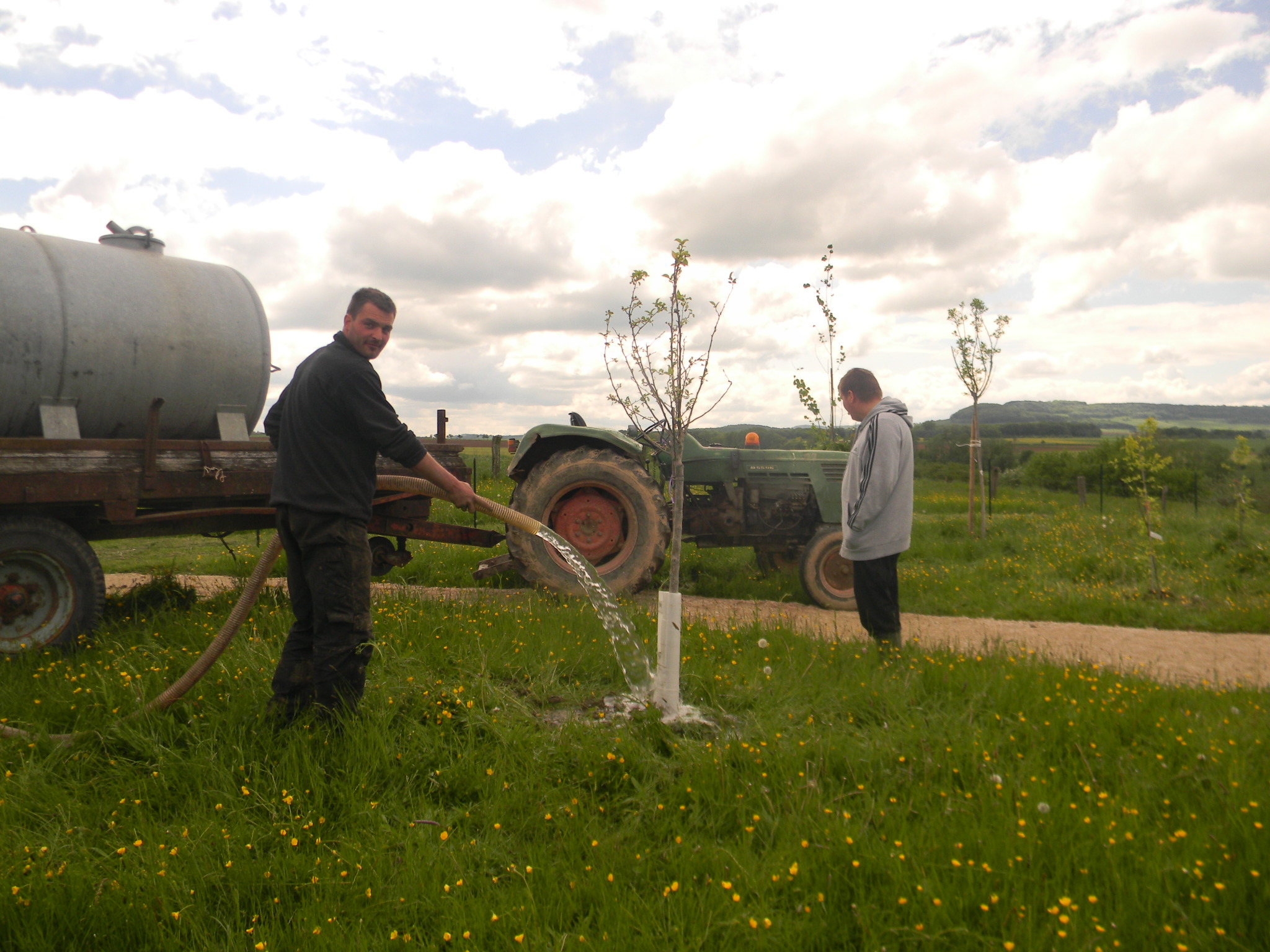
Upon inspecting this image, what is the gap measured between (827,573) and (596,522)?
7.37ft

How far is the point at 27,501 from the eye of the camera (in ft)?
14.2

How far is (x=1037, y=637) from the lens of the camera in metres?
6.21

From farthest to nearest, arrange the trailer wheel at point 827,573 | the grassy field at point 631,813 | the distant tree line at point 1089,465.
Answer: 1. the distant tree line at point 1089,465
2. the trailer wheel at point 827,573
3. the grassy field at point 631,813

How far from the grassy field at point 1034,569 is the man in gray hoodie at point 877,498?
271cm

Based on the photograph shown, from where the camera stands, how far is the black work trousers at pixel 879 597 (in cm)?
455

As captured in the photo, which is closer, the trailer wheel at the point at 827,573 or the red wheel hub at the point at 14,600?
the red wheel hub at the point at 14,600

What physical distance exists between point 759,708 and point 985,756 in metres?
1.06

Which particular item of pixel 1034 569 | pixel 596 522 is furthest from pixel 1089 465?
pixel 596 522

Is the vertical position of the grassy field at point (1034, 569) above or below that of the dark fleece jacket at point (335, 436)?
below

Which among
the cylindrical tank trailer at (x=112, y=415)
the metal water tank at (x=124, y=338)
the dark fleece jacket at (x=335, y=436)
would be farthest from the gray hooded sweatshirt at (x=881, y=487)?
the metal water tank at (x=124, y=338)

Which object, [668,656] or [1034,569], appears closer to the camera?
[668,656]

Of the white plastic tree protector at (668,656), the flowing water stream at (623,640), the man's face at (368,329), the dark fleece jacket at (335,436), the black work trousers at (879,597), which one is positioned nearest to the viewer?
the dark fleece jacket at (335,436)

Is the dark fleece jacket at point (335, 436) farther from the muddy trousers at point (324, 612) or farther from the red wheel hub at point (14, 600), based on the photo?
the red wheel hub at point (14, 600)

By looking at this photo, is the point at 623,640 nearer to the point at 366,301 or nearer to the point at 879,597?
the point at 879,597
